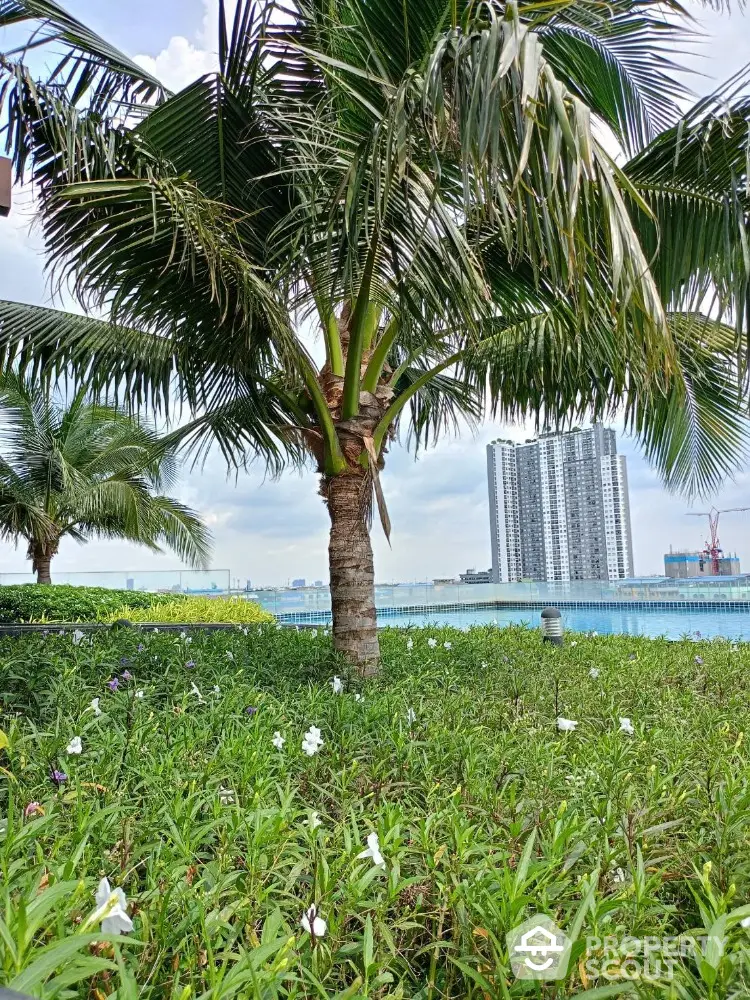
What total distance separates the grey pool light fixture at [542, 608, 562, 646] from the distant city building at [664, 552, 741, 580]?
44.7 feet

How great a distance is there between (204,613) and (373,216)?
23.9 feet

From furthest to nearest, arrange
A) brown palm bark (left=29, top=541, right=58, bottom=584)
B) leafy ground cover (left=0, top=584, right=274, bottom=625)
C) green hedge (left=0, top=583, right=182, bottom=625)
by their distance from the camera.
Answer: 1. brown palm bark (left=29, top=541, right=58, bottom=584)
2. green hedge (left=0, top=583, right=182, bottom=625)
3. leafy ground cover (left=0, top=584, right=274, bottom=625)

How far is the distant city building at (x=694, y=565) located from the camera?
19.3 m

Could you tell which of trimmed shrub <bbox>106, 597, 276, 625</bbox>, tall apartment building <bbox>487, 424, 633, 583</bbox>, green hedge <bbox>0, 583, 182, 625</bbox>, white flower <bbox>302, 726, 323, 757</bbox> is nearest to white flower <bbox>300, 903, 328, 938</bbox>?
white flower <bbox>302, 726, 323, 757</bbox>

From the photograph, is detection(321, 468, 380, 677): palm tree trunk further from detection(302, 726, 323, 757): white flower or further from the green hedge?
the green hedge

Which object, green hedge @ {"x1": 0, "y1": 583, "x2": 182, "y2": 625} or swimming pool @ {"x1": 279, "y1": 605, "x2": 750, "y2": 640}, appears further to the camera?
green hedge @ {"x1": 0, "y1": 583, "x2": 182, "y2": 625}

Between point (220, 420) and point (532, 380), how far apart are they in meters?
2.64

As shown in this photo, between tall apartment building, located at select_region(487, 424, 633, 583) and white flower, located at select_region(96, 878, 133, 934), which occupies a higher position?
tall apartment building, located at select_region(487, 424, 633, 583)

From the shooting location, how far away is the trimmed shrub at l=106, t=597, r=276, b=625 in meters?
9.21

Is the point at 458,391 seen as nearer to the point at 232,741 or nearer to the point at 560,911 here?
the point at 232,741

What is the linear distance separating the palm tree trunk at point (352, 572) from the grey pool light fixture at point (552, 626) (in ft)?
8.14

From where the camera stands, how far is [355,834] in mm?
1879

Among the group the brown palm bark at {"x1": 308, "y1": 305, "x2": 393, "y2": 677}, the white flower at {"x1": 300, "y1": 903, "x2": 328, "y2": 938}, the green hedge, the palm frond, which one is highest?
the palm frond

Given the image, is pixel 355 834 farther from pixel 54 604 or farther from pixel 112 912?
pixel 54 604
